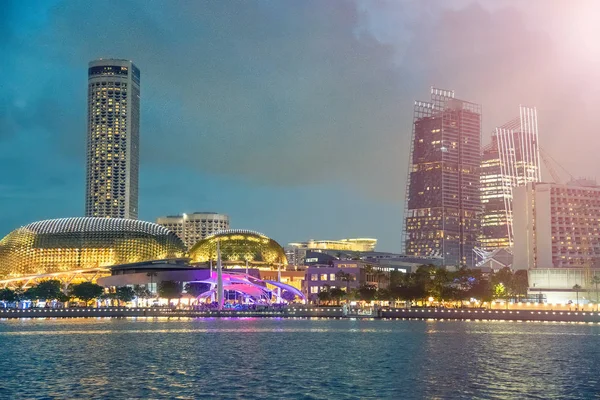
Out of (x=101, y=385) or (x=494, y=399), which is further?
(x=101, y=385)

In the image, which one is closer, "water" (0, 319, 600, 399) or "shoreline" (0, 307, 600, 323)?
"water" (0, 319, 600, 399)

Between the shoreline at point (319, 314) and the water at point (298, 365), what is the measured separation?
170 feet

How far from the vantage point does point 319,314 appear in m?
192

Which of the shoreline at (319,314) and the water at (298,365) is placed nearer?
the water at (298,365)

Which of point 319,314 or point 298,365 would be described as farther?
point 319,314

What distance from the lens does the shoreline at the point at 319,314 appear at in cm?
17400

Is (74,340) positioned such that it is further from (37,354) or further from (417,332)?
(417,332)

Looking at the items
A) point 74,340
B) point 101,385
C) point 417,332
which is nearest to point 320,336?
point 417,332

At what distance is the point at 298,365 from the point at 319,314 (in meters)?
115

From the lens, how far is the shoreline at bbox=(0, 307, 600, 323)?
174000mm

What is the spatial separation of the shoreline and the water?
51.8 metres

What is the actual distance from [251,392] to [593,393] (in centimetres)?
2396

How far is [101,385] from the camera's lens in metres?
63.1

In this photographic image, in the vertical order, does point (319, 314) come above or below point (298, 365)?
below
